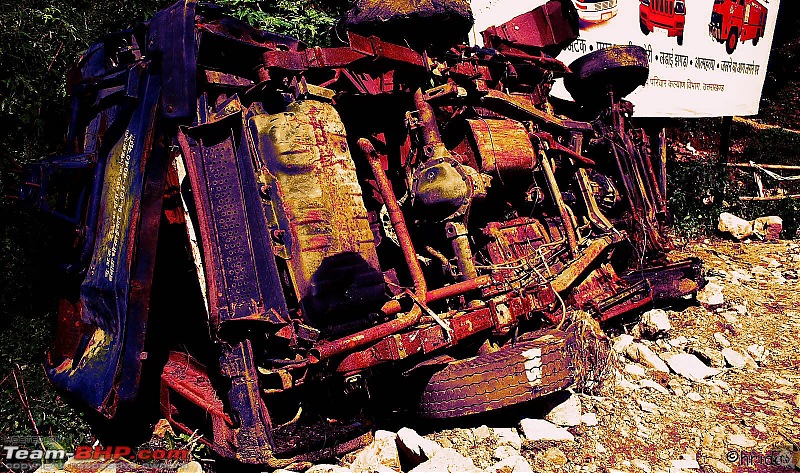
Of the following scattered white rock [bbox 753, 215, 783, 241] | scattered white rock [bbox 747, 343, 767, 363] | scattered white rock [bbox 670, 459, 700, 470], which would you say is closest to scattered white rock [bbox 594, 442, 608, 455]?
scattered white rock [bbox 670, 459, 700, 470]

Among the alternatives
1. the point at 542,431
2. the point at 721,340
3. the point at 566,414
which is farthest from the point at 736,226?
the point at 542,431

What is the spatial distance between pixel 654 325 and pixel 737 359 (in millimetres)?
609

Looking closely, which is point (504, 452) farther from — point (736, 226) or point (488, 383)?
point (736, 226)

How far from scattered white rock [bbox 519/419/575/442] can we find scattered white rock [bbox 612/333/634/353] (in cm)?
136

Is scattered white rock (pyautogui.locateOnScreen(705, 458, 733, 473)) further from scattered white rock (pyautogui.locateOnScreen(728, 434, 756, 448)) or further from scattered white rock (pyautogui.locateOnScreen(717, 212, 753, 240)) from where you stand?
scattered white rock (pyautogui.locateOnScreen(717, 212, 753, 240))

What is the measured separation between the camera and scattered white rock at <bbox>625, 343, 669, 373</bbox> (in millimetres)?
4387

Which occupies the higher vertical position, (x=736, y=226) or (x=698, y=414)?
(x=698, y=414)

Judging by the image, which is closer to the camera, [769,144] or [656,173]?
[656,173]

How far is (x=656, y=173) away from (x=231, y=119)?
5141 millimetres

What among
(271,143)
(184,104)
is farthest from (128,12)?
(271,143)

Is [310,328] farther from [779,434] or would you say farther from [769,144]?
[769,144]

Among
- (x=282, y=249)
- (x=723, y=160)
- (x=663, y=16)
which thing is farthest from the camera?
(x=723, y=160)

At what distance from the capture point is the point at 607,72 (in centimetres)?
596

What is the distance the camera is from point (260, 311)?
2.89 meters
